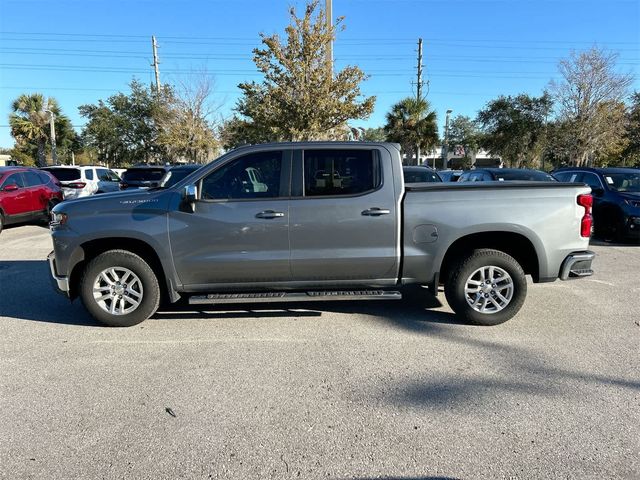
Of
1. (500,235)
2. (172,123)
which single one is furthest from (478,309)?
(172,123)

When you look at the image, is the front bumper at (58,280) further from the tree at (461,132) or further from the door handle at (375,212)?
the tree at (461,132)

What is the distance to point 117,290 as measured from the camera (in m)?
4.75

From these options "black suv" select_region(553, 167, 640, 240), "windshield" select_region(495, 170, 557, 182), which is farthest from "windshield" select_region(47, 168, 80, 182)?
"black suv" select_region(553, 167, 640, 240)

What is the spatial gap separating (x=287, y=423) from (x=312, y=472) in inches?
20.7

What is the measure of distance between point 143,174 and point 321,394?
13319 millimetres

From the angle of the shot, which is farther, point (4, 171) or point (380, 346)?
point (4, 171)

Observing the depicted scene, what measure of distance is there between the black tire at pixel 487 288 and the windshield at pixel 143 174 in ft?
39.5

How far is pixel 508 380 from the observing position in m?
3.62

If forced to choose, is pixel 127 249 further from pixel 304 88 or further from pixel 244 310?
pixel 304 88

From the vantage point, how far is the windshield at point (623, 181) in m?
10.3

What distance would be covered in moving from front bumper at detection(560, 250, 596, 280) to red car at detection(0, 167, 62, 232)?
12280 millimetres

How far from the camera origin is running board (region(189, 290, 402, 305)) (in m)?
4.63

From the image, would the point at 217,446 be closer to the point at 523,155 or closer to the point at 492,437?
the point at 492,437

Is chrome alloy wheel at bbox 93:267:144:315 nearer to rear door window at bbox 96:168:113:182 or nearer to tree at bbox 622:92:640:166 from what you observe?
rear door window at bbox 96:168:113:182
